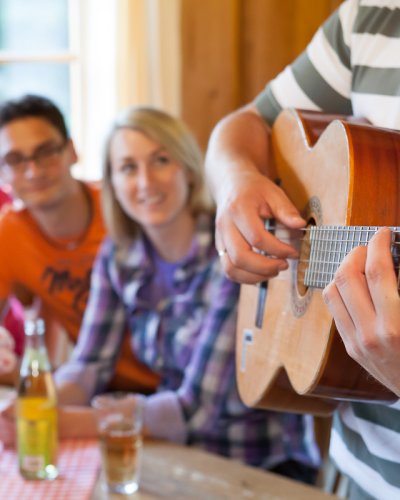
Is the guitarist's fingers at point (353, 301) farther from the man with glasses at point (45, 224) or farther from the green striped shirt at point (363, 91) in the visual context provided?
the man with glasses at point (45, 224)

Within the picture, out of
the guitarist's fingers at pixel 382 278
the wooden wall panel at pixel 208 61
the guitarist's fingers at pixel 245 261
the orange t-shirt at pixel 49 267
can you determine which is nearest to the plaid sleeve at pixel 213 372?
the orange t-shirt at pixel 49 267

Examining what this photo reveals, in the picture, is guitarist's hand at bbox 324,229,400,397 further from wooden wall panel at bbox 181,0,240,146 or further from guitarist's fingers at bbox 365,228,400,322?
wooden wall panel at bbox 181,0,240,146

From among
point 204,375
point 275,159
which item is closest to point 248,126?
point 275,159

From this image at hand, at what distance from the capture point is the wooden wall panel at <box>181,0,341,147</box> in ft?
8.41

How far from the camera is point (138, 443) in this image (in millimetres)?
1283

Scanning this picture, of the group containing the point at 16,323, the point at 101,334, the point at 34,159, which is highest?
the point at 34,159

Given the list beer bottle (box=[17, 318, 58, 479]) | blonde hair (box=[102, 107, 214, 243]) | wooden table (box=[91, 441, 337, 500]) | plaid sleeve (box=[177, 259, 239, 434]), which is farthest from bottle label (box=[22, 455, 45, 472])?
blonde hair (box=[102, 107, 214, 243])

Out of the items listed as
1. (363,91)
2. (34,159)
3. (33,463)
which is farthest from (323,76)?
(34,159)

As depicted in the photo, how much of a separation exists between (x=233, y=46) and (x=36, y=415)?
165cm

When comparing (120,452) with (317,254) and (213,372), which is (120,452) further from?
(317,254)

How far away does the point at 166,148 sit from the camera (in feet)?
6.43

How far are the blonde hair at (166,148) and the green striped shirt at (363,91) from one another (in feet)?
3.07

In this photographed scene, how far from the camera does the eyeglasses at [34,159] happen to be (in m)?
2.22

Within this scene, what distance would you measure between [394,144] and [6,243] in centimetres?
168
